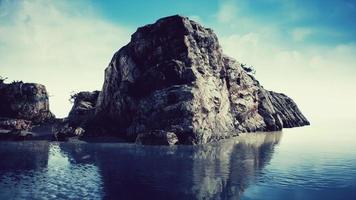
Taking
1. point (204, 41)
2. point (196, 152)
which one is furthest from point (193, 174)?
point (204, 41)

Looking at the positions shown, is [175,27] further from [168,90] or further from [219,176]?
[219,176]

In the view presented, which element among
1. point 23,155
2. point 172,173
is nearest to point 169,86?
point 23,155

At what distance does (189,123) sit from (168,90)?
35.6 ft

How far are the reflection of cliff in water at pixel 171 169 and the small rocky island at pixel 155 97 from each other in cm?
982

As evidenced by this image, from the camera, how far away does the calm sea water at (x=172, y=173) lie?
33.9 metres

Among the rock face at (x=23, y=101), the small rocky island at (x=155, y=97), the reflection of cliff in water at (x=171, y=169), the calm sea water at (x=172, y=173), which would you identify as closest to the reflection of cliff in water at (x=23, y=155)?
the calm sea water at (x=172, y=173)

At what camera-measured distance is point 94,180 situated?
38938 mm

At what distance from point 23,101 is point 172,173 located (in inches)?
2864

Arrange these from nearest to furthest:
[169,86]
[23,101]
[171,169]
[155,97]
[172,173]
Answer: [172,173]
[171,169]
[155,97]
[169,86]
[23,101]

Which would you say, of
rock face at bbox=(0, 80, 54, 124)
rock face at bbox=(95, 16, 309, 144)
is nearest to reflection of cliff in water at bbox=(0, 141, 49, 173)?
rock face at bbox=(95, 16, 309, 144)

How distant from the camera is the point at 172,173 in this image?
4356 cm

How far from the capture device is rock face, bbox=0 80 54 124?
3880 inches

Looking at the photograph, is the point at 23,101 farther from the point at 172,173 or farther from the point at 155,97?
the point at 172,173

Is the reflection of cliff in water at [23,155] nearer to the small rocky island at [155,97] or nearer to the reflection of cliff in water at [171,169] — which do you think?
the reflection of cliff in water at [171,169]
